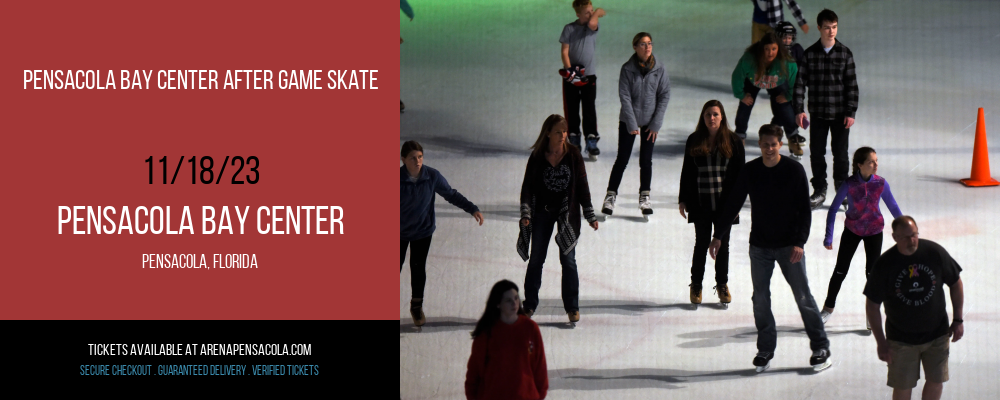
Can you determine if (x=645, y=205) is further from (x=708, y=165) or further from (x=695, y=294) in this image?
(x=708, y=165)

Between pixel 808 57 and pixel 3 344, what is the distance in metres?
6.63

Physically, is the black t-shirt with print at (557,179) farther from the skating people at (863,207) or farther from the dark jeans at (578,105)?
the dark jeans at (578,105)

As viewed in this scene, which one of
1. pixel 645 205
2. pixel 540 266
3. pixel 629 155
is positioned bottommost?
pixel 540 266

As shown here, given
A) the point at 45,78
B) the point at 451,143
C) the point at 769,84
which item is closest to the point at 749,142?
the point at 769,84

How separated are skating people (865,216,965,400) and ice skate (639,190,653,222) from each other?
144 inches

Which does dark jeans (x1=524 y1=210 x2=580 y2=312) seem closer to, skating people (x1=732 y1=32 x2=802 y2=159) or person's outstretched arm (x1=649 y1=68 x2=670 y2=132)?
person's outstretched arm (x1=649 y1=68 x2=670 y2=132)

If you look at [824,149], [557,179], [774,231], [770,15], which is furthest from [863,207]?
[770,15]

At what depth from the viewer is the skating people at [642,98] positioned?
9.23m

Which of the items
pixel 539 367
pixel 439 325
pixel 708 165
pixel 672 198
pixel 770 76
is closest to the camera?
pixel 539 367

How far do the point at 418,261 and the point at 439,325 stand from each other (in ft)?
1.61

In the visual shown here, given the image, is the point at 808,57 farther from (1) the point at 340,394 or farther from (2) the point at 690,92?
(1) the point at 340,394

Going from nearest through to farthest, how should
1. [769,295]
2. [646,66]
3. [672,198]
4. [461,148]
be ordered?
[769,295], [646,66], [672,198], [461,148]

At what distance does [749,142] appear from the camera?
11.5m

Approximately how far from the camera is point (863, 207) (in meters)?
7.27
